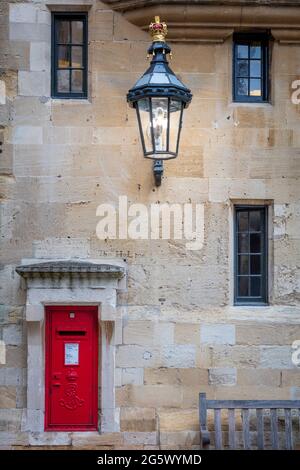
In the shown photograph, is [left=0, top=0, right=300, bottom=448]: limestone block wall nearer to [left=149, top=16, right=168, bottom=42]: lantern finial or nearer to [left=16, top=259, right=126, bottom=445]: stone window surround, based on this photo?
[left=16, top=259, right=126, bottom=445]: stone window surround

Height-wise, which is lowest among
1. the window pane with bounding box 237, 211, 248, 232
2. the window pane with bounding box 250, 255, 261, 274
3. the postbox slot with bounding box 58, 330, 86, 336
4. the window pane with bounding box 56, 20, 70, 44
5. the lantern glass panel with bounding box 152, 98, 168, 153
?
the postbox slot with bounding box 58, 330, 86, 336

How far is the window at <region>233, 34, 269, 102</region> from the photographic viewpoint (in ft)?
27.7

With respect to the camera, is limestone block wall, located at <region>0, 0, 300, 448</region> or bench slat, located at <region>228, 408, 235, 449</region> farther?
limestone block wall, located at <region>0, 0, 300, 448</region>

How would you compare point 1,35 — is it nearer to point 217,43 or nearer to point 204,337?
point 217,43

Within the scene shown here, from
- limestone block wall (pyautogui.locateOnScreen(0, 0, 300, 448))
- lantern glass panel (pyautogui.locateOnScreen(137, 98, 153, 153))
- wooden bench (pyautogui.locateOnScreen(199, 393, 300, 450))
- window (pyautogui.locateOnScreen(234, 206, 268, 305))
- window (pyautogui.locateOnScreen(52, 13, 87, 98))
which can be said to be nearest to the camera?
lantern glass panel (pyautogui.locateOnScreen(137, 98, 153, 153))

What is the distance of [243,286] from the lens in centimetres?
847

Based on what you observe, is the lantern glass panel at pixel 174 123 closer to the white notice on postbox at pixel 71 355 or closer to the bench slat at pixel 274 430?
the white notice on postbox at pixel 71 355

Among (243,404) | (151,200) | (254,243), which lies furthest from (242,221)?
(243,404)

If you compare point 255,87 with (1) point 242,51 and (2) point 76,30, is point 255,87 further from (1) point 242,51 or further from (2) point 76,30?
(2) point 76,30

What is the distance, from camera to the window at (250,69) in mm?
8445

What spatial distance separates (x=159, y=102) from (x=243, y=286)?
255 centimetres

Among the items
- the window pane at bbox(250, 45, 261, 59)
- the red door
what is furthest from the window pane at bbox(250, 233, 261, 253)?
the window pane at bbox(250, 45, 261, 59)

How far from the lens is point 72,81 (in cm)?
835

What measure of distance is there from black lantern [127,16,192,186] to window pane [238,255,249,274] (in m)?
1.62
